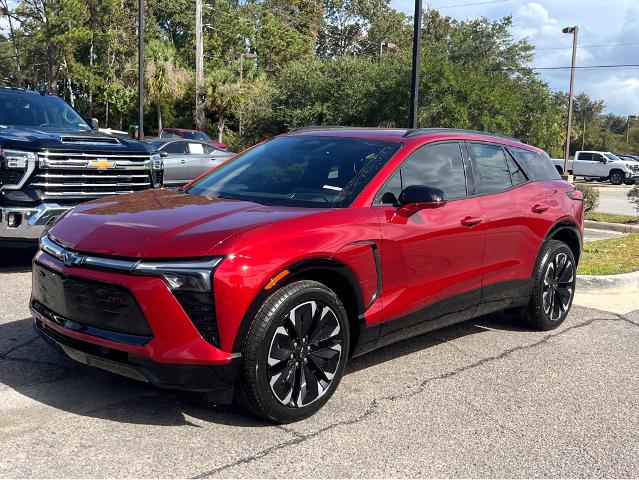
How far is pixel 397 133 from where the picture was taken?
516cm

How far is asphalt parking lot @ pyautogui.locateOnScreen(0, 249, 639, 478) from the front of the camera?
3.46 metres

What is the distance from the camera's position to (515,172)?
5.87 metres

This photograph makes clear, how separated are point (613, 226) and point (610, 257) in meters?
5.21

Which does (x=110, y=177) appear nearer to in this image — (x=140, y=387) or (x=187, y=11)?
(x=140, y=387)

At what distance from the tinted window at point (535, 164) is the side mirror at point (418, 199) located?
1748 millimetres

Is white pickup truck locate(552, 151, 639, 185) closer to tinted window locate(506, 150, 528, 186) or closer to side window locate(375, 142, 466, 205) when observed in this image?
tinted window locate(506, 150, 528, 186)

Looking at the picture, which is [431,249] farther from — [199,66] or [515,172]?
[199,66]

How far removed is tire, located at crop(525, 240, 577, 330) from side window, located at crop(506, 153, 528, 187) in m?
0.63

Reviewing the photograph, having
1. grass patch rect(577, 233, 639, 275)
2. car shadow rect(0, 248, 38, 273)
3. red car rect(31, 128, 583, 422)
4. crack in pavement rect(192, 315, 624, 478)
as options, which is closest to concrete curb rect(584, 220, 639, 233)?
grass patch rect(577, 233, 639, 275)

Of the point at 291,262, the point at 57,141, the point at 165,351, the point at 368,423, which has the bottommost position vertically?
the point at 368,423

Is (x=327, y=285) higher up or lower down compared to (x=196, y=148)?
lower down

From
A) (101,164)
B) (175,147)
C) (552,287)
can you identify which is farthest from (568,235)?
(175,147)

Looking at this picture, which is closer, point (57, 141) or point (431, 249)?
point (431, 249)

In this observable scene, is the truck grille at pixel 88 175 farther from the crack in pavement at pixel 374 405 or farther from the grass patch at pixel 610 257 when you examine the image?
the grass patch at pixel 610 257
